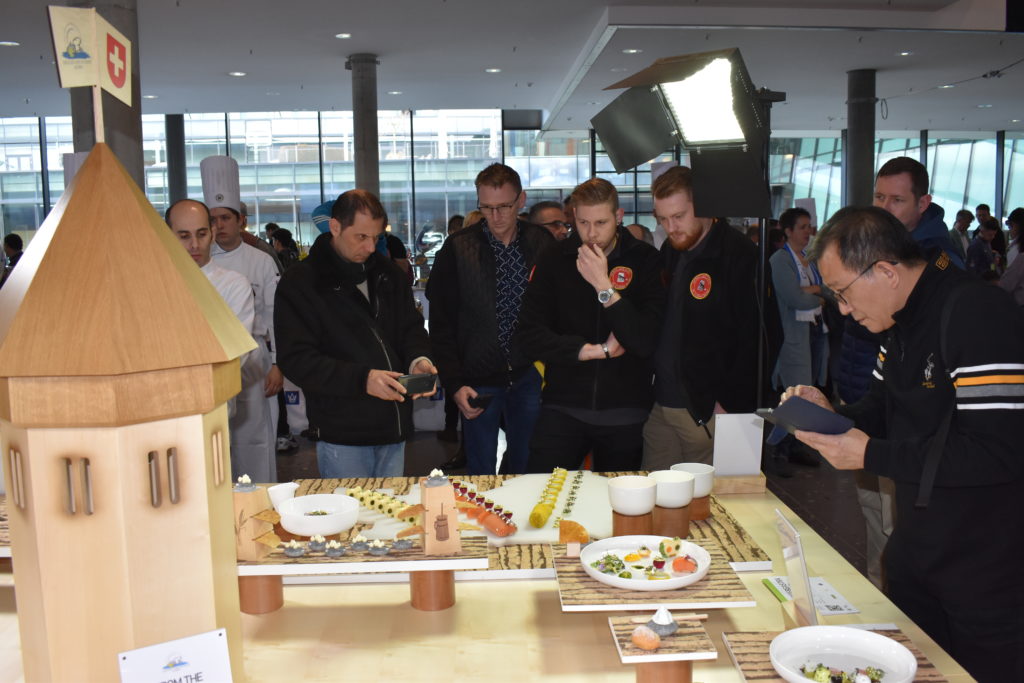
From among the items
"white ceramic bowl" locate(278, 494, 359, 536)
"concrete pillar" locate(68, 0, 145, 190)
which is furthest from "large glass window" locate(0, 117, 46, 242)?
"white ceramic bowl" locate(278, 494, 359, 536)

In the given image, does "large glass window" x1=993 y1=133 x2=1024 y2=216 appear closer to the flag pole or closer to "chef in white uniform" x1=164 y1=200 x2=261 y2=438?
"chef in white uniform" x1=164 y1=200 x2=261 y2=438

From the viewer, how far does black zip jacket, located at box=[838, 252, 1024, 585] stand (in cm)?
149

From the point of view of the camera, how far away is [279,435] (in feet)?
18.8

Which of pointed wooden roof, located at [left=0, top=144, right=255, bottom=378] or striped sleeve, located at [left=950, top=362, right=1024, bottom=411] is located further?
striped sleeve, located at [left=950, top=362, right=1024, bottom=411]

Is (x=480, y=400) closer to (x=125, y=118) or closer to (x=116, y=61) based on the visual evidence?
(x=116, y=61)

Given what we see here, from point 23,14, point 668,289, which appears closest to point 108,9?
point 23,14

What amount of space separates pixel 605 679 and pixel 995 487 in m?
0.82

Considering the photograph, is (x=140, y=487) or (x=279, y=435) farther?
A: (x=279, y=435)

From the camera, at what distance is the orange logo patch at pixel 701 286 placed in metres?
2.55

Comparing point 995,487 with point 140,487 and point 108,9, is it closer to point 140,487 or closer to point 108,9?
point 140,487

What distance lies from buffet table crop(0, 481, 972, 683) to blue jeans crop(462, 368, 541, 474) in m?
1.58

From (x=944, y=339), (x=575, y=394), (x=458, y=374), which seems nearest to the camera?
(x=944, y=339)

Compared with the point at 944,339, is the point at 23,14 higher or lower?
higher

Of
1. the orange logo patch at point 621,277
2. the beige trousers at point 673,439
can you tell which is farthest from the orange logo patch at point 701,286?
the beige trousers at point 673,439
